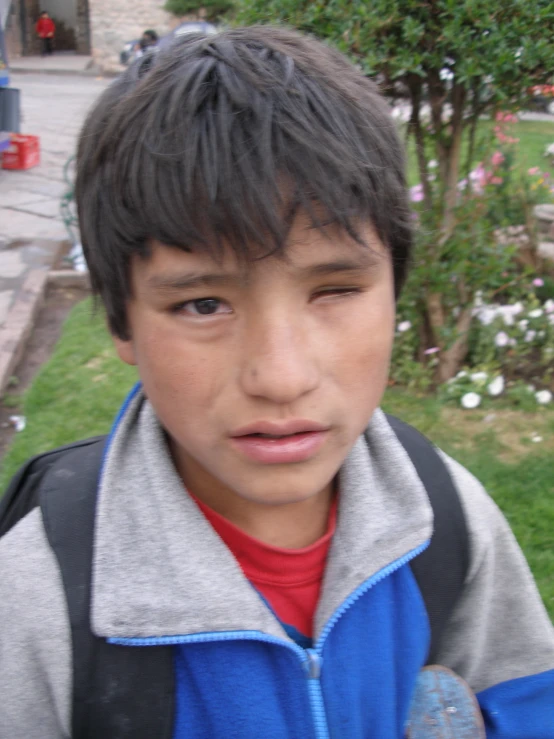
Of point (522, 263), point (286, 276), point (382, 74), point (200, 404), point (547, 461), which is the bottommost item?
point (547, 461)

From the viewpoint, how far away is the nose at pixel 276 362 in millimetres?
973

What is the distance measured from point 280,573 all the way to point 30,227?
6124 mm

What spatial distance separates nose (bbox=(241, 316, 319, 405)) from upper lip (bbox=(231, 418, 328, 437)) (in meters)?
0.03

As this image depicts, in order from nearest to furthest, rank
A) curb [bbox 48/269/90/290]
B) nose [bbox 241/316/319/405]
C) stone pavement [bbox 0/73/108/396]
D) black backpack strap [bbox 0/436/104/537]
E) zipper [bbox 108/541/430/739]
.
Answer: nose [bbox 241/316/319/405] → zipper [bbox 108/541/430/739] → black backpack strap [bbox 0/436/104/537] → stone pavement [bbox 0/73/108/396] → curb [bbox 48/269/90/290]

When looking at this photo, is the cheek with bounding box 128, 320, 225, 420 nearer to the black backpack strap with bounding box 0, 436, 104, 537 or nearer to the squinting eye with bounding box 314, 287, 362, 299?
the squinting eye with bounding box 314, 287, 362, 299

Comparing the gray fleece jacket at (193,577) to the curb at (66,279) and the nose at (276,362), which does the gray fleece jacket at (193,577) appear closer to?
the nose at (276,362)

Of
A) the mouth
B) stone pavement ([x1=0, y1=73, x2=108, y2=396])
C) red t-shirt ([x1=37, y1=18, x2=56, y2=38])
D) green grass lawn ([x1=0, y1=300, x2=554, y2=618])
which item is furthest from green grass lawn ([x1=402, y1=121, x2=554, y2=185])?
red t-shirt ([x1=37, y1=18, x2=56, y2=38])

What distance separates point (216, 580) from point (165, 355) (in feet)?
1.16

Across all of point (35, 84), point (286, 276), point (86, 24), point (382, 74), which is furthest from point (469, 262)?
point (86, 24)

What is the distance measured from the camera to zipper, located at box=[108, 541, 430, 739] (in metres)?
1.08

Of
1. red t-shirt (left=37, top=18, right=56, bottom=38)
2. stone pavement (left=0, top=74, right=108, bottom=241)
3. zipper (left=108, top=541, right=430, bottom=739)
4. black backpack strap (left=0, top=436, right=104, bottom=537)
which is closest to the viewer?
zipper (left=108, top=541, right=430, bottom=739)

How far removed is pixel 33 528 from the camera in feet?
3.74

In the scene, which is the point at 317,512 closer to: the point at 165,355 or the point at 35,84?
the point at 165,355

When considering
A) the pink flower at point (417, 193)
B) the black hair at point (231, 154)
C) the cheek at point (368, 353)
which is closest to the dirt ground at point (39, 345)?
the pink flower at point (417, 193)
